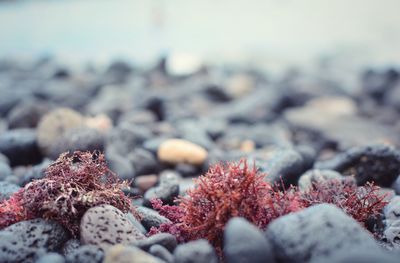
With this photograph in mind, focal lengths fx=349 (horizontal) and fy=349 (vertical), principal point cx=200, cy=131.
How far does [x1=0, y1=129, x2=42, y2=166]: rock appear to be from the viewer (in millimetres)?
3932

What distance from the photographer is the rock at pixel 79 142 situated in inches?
134

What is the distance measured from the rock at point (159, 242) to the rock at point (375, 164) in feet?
6.67

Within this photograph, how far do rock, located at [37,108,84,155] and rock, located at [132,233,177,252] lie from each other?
2290 millimetres

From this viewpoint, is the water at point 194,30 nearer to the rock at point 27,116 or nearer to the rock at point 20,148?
the rock at point 27,116

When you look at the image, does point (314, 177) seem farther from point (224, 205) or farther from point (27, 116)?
point (27, 116)

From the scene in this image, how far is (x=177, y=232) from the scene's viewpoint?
222 cm

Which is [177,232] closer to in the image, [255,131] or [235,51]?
[255,131]

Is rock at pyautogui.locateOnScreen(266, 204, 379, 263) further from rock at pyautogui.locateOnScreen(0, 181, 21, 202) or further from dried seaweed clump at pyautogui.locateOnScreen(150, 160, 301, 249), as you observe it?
rock at pyautogui.locateOnScreen(0, 181, 21, 202)

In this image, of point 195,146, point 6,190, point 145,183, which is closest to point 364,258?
point 145,183

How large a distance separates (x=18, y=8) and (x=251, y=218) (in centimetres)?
1427

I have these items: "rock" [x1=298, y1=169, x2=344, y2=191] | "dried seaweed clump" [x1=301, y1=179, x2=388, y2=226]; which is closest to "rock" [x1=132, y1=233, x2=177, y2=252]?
"dried seaweed clump" [x1=301, y1=179, x2=388, y2=226]

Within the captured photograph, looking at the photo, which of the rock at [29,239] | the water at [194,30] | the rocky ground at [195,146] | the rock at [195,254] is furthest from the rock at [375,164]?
the water at [194,30]

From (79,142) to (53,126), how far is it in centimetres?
100

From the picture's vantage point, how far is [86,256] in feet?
6.05
